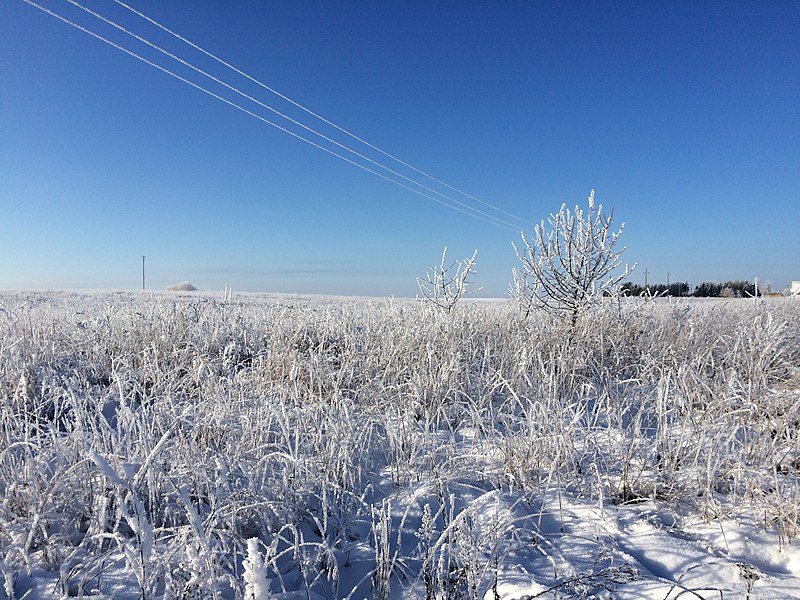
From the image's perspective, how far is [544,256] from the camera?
702 centimetres

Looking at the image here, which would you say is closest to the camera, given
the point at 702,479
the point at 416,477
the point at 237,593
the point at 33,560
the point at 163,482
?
the point at 237,593

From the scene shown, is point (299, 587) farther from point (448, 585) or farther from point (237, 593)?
point (448, 585)

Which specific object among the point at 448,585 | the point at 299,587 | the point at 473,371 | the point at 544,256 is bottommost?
the point at 299,587

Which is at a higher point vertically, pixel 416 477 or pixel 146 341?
pixel 146 341

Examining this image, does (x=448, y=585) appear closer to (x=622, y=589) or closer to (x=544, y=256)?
(x=622, y=589)

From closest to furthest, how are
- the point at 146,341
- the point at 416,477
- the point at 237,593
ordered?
the point at 237,593
the point at 416,477
the point at 146,341

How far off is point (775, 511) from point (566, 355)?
8.43 feet

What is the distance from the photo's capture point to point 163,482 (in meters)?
2.14

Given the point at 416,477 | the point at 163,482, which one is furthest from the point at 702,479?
the point at 163,482

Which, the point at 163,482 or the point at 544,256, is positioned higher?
the point at 544,256

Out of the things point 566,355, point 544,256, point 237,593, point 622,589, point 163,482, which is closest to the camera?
point 237,593

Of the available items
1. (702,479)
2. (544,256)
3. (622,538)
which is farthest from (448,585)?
(544,256)

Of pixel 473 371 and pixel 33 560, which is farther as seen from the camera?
pixel 473 371

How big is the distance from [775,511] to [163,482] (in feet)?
9.62
